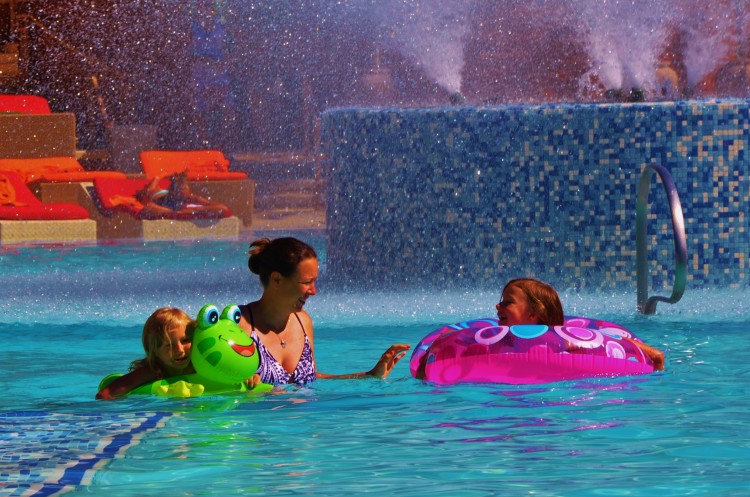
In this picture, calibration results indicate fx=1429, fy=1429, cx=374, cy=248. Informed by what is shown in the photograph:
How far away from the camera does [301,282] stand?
532 cm

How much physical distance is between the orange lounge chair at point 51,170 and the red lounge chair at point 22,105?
1624 mm

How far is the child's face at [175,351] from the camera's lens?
17.3ft

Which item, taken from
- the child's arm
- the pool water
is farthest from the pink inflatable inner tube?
the child's arm

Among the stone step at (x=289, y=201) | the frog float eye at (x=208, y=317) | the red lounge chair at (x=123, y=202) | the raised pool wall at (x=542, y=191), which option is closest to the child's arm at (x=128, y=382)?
the frog float eye at (x=208, y=317)

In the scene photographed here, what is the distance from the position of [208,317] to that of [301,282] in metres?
0.40

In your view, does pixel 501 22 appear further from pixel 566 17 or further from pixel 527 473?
pixel 527 473

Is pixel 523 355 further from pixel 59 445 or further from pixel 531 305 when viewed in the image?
pixel 59 445

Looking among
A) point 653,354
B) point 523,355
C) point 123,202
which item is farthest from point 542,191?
point 123,202

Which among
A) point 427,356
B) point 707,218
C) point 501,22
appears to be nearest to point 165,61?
point 501,22

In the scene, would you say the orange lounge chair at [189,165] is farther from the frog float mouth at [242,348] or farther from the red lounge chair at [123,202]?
the frog float mouth at [242,348]

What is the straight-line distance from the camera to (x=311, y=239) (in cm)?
1480

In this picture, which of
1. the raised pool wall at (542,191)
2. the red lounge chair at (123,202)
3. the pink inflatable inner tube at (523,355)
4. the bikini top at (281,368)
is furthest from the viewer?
the red lounge chair at (123,202)

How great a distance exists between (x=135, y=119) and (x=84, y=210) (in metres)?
6.30

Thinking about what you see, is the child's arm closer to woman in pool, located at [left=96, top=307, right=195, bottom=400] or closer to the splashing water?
woman in pool, located at [left=96, top=307, right=195, bottom=400]
